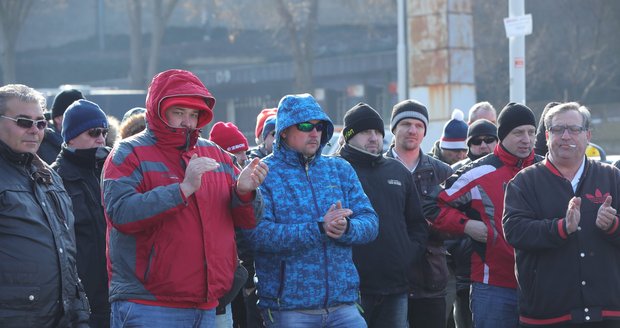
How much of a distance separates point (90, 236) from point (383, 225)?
1871 mm

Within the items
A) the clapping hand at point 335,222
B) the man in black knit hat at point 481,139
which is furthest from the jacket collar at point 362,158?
the man in black knit hat at point 481,139

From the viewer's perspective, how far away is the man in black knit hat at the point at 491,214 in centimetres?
674

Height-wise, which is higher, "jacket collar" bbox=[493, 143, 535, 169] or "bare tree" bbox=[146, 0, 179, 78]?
"bare tree" bbox=[146, 0, 179, 78]

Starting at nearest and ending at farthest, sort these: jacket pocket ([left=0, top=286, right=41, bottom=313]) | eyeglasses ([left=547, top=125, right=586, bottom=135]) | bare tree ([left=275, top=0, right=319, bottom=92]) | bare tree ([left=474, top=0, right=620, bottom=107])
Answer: jacket pocket ([left=0, top=286, right=41, bottom=313]) → eyeglasses ([left=547, top=125, right=586, bottom=135]) → bare tree ([left=474, top=0, right=620, bottom=107]) → bare tree ([left=275, top=0, right=319, bottom=92])

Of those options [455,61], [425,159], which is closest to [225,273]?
[425,159]

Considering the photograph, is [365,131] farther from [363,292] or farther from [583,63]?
[583,63]

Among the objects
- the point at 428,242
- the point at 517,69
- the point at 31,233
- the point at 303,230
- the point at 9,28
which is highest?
the point at 9,28

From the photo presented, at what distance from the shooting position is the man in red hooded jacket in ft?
16.4

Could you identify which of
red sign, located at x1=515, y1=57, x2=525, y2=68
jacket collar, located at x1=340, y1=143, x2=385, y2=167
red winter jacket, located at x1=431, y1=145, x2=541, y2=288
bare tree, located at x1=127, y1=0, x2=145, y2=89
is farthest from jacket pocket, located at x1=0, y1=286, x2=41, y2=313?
bare tree, located at x1=127, y1=0, x2=145, y2=89

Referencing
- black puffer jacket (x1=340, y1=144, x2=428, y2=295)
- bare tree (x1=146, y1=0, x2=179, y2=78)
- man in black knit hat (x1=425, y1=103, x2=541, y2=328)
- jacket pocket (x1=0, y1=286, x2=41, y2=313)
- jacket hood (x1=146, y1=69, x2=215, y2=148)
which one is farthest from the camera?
bare tree (x1=146, y1=0, x2=179, y2=78)

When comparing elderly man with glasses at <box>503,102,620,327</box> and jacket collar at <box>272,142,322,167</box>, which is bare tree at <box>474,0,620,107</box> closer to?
elderly man with glasses at <box>503,102,620,327</box>

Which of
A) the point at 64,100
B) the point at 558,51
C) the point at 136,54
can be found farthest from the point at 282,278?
the point at 136,54

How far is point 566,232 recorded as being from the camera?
19.3 ft

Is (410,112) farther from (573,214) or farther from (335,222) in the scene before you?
(335,222)
